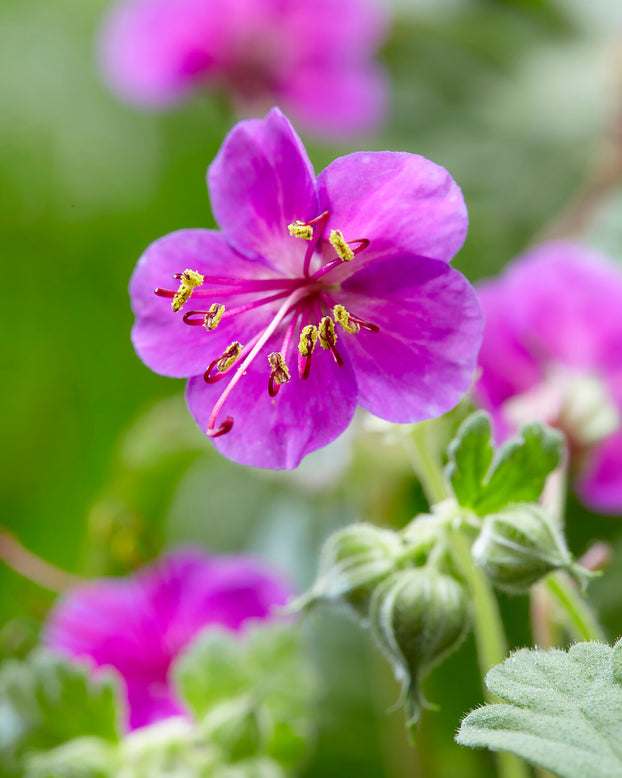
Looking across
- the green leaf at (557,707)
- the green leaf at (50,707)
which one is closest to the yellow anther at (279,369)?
→ the green leaf at (557,707)

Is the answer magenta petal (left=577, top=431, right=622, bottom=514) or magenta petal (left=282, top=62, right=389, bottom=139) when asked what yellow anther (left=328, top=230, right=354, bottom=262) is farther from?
magenta petal (left=282, top=62, right=389, bottom=139)

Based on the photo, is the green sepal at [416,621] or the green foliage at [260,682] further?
the green foliage at [260,682]

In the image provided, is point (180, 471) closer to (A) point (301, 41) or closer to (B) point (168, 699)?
(B) point (168, 699)

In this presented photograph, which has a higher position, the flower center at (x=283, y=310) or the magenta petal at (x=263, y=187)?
the magenta petal at (x=263, y=187)

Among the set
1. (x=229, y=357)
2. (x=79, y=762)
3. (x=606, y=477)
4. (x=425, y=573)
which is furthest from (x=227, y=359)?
(x=606, y=477)

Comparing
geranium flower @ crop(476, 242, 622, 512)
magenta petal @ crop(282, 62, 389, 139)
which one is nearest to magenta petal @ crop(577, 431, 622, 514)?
geranium flower @ crop(476, 242, 622, 512)

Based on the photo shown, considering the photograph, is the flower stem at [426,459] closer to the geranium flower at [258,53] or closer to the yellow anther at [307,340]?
the yellow anther at [307,340]
